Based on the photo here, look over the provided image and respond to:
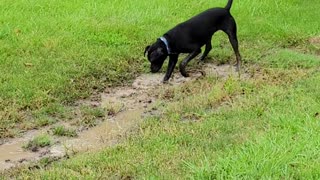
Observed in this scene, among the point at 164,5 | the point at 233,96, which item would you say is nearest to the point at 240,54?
the point at 233,96

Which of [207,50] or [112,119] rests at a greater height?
[112,119]

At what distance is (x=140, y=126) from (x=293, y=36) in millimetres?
4208

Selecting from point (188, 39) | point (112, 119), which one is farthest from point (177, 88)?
point (112, 119)

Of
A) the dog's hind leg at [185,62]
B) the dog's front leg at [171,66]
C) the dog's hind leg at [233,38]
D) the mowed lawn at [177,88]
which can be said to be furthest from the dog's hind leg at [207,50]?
the dog's front leg at [171,66]

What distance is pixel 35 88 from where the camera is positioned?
22.1 ft

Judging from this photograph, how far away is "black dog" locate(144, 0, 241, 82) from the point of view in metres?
7.27

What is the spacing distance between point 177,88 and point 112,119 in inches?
45.7

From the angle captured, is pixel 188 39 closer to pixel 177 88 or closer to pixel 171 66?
pixel 171 66

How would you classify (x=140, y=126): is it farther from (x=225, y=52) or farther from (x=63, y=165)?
(x=225, y=52)

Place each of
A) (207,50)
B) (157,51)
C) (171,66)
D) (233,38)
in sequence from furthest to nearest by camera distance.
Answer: (207,50) → (233,38) → (171,66) → (157,51)

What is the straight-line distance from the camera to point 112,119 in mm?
6188

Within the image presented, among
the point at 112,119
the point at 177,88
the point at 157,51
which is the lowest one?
the point at 177,88

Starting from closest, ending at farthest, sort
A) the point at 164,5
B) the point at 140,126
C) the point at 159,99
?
1. the point at 140,126
2. the point at 159,99
3. the point at 164,5

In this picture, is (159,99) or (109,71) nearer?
(159,99)
